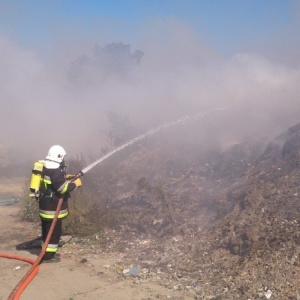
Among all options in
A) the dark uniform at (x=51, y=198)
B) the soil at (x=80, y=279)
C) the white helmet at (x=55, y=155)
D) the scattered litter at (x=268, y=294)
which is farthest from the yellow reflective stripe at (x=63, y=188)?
the scattered litter at (x=268, y=294)

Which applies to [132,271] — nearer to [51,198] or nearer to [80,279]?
[80,279]

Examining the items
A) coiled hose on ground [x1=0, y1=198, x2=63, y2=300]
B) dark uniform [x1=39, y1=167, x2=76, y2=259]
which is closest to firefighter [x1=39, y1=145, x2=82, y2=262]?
dark uniform [x1=39, y1=167, x2=76, y2=259]

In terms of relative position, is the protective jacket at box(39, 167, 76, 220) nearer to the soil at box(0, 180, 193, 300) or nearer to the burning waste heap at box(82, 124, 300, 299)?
the soil at box(0, 180, 193, 300)

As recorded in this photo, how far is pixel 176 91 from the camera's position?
1780cm

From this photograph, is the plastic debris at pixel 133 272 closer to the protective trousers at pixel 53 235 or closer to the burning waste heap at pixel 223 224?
the burning waste heap at pixel 223 224

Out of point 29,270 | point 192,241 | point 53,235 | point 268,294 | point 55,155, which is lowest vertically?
point 268,294

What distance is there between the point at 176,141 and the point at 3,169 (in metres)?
6.94

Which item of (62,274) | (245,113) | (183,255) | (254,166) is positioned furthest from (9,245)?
(245,113)

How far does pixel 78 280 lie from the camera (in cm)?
454

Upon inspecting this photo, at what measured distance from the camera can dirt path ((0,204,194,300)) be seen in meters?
4.12

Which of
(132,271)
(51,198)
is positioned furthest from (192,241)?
(51,198)

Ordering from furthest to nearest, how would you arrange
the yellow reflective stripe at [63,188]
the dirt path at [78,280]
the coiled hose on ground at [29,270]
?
the yellow reflective stripe at [63,188] < the dirt path at [78,280] < the coiled hose on ground at [29,270]

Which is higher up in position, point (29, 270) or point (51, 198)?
point (51, 198)

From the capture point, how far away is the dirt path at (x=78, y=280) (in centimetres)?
412
